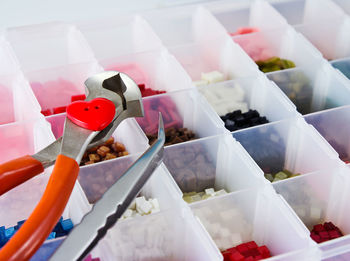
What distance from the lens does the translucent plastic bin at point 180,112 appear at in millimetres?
1562

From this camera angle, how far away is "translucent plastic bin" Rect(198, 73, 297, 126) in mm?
1615

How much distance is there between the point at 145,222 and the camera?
125 cm

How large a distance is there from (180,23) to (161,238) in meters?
0.87

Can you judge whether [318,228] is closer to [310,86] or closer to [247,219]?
[247,219]

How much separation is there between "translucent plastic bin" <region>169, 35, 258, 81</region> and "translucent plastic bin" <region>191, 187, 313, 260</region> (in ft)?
1.65

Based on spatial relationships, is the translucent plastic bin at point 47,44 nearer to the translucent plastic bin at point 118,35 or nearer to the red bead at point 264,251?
the translucent plastic bin at point 118,35

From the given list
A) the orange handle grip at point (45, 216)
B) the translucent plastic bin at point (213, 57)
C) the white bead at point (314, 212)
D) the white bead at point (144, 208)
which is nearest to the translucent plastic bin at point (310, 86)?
the translucent plastic bin at point (213, 57)

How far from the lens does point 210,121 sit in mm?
1531

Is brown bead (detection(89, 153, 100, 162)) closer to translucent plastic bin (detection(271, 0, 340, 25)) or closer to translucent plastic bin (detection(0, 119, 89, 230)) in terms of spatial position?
translucent plastic bin (detection(0, 119, 89, 230))

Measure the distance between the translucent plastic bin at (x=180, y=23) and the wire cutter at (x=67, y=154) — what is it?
540mm

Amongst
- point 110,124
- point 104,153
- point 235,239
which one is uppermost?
point 110,124

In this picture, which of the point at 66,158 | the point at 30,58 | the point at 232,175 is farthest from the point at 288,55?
the point at 66,158

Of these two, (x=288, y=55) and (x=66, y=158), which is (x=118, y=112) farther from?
(x=288, y=55)

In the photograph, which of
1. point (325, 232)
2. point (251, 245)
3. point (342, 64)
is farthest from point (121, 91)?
point (342, 64)
